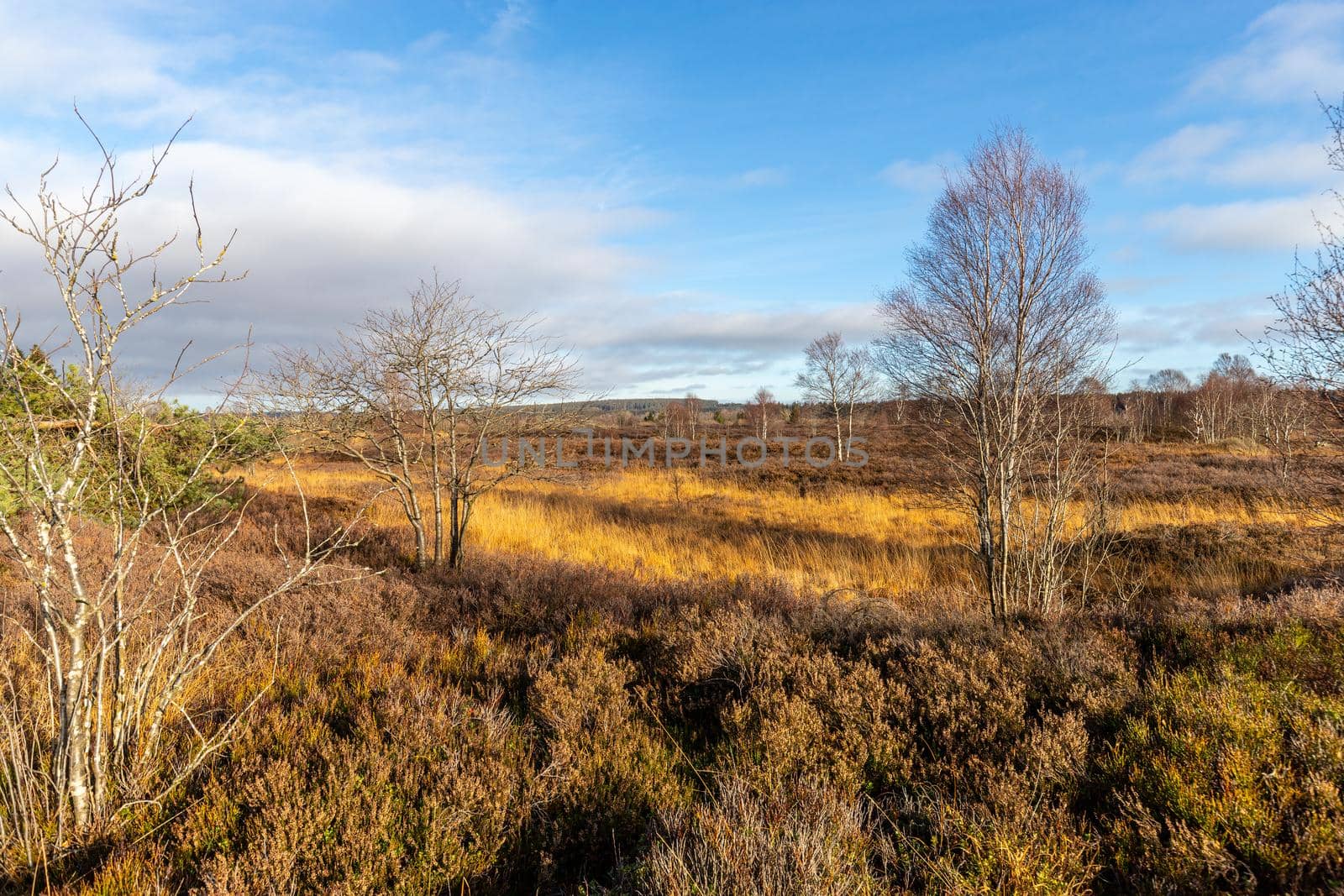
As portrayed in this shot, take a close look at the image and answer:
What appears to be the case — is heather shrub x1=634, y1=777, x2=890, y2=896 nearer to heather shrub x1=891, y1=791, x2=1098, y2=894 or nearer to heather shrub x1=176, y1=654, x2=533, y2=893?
heather shrub x1=891, y1=791, x2=1098, y2=894

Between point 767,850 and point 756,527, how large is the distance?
1194cm

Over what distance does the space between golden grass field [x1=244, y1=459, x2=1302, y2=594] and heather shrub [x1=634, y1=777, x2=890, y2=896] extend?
506 centimetres

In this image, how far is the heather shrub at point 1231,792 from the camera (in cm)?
206

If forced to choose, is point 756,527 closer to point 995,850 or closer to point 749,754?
point 749,754

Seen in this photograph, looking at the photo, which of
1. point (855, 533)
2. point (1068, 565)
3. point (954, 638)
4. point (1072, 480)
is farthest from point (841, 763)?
point (855, 533)

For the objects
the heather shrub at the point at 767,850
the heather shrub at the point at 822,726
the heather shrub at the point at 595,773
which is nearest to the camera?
the heather shrub at the point at 767,850

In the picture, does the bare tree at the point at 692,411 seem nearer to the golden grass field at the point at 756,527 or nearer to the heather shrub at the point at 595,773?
the golden grass field at the point at 756,527

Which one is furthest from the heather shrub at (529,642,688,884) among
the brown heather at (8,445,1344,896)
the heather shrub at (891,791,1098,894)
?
the heather shrub at (891,791,1098,894)

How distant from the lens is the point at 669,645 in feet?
15.4

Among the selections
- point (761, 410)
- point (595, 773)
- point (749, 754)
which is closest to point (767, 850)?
point (749, 754)

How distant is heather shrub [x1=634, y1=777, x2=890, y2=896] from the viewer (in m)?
2.04

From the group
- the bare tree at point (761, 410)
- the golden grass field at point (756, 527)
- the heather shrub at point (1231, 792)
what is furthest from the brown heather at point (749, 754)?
the bare tree at point (761, 410)

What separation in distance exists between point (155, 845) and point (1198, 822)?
4015 millimetres

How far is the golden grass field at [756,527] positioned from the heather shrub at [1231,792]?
174 inches
